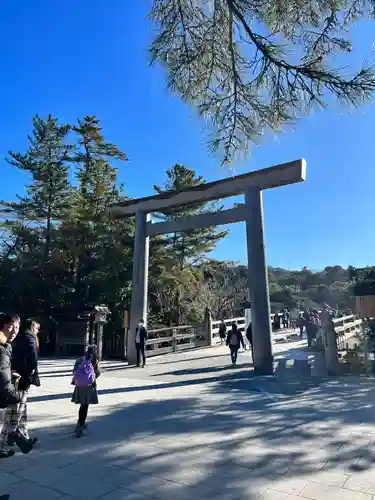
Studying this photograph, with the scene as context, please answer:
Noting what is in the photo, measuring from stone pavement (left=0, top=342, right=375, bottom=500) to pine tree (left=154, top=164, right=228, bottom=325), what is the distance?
29.2ft

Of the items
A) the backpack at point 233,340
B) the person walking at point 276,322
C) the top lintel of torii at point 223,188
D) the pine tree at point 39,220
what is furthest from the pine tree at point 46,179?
the person walking at point 276,322

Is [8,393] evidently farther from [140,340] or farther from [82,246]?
[82,246]

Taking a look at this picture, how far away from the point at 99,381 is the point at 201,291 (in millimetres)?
11885

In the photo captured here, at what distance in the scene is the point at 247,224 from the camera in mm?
10141

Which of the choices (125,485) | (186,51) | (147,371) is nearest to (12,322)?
(125,485)

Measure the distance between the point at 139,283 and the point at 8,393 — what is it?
348 inches

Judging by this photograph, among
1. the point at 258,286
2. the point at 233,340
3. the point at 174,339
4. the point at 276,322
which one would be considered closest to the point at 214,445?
the point at 258,286

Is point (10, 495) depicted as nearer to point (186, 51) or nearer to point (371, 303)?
point (186, 51)

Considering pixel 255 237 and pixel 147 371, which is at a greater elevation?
pixel 255 237

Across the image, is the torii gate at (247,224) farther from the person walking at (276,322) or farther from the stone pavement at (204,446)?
the person walking at (276,322)

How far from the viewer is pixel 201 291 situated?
2017cm

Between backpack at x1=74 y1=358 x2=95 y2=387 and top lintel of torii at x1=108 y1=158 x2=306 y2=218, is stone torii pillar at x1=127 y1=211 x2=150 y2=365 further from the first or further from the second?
backpack at x1=74 y1=358 x2=95 y2=387

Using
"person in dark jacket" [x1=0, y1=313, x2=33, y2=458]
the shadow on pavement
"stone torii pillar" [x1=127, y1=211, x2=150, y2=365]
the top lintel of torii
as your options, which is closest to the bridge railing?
"stone torii pillar" [x1=127, y1=211, x2=150, y2=365]

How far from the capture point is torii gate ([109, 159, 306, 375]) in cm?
940
